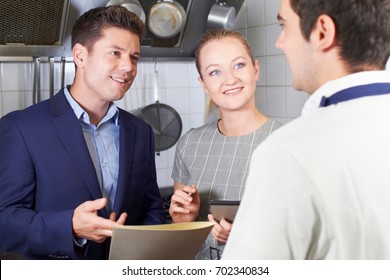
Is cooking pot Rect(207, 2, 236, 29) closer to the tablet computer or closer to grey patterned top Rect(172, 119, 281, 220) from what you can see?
grey patterned top Rect(172, 119, 281, 220)

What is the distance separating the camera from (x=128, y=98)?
2.36 m

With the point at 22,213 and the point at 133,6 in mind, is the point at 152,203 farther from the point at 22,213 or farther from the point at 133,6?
the point at 133,6

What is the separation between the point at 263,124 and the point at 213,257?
1.17 ft

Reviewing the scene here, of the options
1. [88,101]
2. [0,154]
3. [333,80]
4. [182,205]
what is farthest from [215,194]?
[333,80]

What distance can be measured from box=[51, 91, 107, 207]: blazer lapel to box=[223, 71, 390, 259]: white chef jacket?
2.34ft

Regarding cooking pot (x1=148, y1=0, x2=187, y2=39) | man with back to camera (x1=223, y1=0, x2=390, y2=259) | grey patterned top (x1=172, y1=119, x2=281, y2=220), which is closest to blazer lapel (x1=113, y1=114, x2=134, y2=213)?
grey patterned top (x1=172, y1=119, x2=281, y2=220)

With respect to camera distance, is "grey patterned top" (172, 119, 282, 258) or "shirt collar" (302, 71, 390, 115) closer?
"shirt collar" (302, 71, 390, 115)

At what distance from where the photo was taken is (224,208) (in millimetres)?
1065

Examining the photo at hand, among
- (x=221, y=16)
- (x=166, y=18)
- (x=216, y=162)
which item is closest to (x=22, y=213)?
(x=216, y=162)

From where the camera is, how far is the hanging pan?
233 centimetres

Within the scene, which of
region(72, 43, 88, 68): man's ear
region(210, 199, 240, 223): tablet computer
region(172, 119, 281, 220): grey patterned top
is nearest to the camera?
region(210, 199, 240, 223): tablet computer

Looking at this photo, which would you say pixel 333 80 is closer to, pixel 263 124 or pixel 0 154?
pixel 263 124

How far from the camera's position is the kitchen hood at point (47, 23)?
6.44 feet

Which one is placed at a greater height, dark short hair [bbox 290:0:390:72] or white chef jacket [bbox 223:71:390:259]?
dark short hair [bbox 290:0:390:72]
